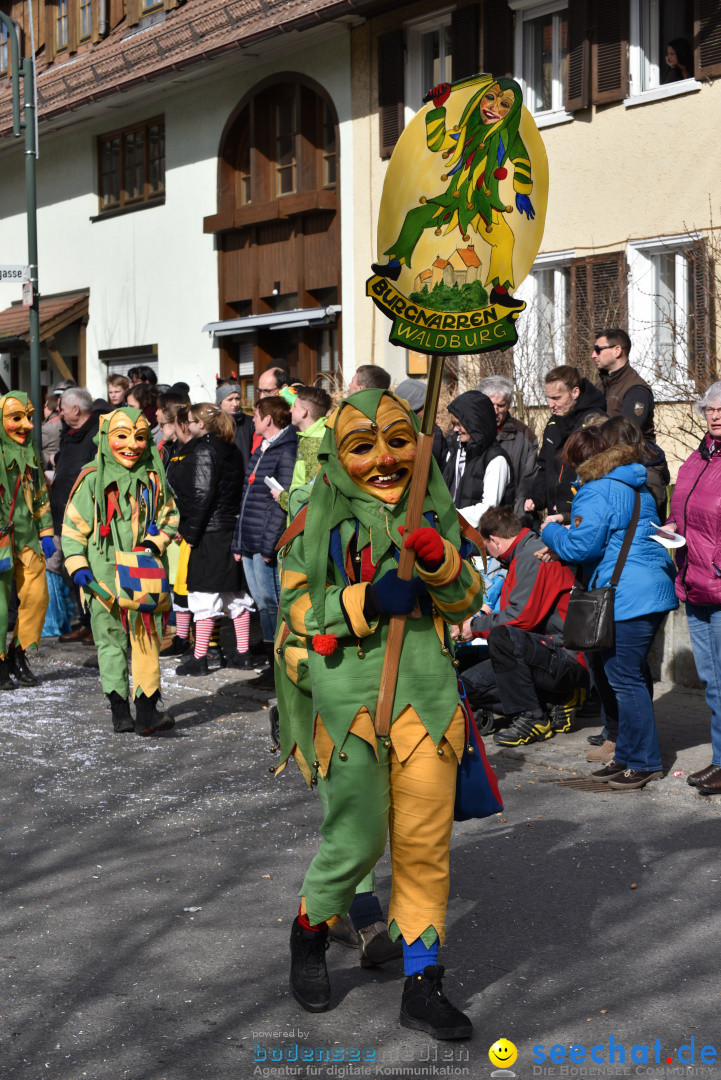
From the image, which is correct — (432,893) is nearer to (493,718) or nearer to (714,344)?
(493,718)

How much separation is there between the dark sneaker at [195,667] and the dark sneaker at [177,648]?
0.84 metres

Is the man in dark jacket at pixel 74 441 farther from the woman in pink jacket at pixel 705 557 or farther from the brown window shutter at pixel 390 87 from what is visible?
the brown window shutter at pixel 390 87

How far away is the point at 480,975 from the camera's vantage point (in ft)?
15.0

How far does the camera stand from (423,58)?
1800 cm

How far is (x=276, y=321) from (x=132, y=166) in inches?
217

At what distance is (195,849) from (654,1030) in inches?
101

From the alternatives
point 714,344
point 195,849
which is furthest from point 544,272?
point 195,849

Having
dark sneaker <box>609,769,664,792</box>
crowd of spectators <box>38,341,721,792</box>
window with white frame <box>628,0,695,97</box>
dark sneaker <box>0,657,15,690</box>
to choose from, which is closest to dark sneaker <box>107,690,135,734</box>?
crowd of spectators <box>38,341,721,792</box>

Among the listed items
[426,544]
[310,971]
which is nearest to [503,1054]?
[310,971]

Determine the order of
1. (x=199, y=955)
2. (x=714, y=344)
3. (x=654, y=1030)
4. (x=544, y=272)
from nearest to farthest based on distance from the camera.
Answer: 1. (x=654, y=1030)
2. (x=199, y=955)
3. (x=714, y=344)
4. (x=544, y=272)

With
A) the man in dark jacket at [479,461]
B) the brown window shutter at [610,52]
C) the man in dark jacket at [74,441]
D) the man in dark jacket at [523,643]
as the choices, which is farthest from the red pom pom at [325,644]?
the brown window shutter at [610,52]

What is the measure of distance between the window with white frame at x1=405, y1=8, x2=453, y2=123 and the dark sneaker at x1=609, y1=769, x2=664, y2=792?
12.8m

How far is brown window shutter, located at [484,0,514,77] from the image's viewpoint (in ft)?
53.9

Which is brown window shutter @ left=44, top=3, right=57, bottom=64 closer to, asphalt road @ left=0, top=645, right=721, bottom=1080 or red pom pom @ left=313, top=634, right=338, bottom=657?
asphalt road @ left=0, top=645, right=721, bottom=1080
